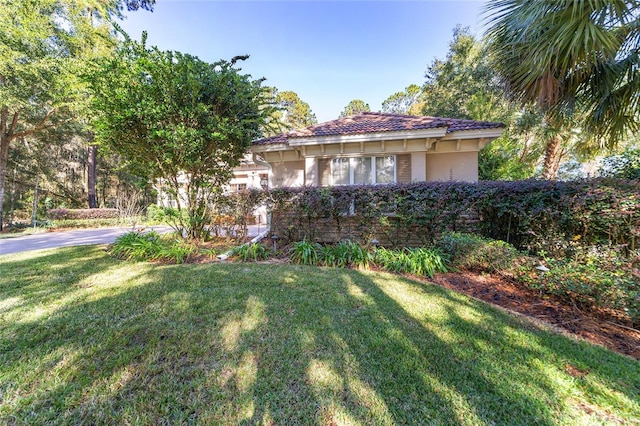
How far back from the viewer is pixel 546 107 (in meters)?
5.22

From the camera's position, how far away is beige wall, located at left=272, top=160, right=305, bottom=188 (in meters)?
9.58

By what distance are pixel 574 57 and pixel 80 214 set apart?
939 inches

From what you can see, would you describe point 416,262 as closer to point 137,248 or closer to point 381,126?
point 381,126

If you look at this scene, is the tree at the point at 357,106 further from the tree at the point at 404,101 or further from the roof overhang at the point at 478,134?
the roof overhang at the point at 478,134

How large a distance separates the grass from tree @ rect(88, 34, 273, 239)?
3560mm

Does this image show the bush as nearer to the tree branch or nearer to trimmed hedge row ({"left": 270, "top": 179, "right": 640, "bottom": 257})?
trimmed hedge row ({"left": 270, "top": 179, "right": 640, "bottom": 257})

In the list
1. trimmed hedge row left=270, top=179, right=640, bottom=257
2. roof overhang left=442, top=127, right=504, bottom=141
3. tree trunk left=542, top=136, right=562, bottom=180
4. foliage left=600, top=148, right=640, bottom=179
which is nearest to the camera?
trimmed hedge row left=270, top=179, right=640, bottom=257

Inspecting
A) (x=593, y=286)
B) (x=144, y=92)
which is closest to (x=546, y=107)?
(x=593, y=286)

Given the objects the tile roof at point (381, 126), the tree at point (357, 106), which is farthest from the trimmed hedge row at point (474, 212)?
A: the tree at point (357, 106)

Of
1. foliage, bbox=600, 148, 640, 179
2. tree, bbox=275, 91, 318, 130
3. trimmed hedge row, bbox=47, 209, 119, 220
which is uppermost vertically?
tree, bbox=275, 91, 318, 130

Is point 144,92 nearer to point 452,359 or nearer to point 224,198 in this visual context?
point 224,198

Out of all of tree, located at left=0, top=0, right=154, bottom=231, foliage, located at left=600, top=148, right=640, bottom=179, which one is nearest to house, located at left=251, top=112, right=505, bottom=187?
foliage, located at left=600, top=148, right=640, bottom=179

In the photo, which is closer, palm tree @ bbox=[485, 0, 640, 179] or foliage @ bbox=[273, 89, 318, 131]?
palm tree @ bbox=[485, 0, 640, 179]

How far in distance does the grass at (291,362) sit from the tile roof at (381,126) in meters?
5.81
